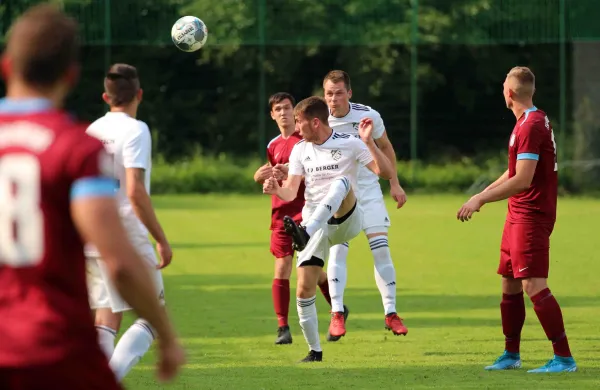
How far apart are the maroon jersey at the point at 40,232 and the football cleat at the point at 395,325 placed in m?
6.28

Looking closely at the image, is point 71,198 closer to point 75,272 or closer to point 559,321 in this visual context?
point 75,272

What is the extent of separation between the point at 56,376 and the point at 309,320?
204 inches

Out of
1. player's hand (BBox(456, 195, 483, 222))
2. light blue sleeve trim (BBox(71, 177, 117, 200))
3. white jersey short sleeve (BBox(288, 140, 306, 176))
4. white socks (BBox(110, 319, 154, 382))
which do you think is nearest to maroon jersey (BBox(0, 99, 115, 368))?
light blue sleeve trim (BBox(71, 177, 117, 200))

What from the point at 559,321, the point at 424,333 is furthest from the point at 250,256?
the point at 559,321

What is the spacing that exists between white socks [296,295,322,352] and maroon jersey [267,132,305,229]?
183 cm

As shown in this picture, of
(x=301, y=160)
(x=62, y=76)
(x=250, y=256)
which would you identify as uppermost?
(x=62, y=76)

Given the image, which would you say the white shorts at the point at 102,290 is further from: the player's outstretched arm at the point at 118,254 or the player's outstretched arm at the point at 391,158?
the player's outstretched arm at the point at 391,158

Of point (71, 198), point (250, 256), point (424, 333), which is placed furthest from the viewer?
point (250, 256)

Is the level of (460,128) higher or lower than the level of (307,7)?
lower

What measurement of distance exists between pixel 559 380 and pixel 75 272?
4784 millimetres

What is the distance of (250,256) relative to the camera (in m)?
17.0

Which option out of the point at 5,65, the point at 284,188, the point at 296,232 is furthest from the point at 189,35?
the point at 5,65

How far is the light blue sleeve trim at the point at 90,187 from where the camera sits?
136 inches

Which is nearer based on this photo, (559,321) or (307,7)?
(559,321)
